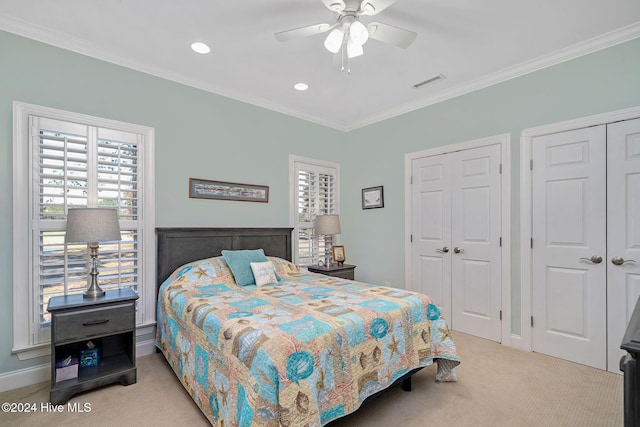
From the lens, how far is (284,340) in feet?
5.15

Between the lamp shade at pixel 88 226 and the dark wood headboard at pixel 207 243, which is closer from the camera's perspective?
the lamp shade at pixel 88 226

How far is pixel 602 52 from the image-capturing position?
8.82 ft

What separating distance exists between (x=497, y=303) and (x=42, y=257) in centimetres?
418

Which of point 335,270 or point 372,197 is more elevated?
point 372,197

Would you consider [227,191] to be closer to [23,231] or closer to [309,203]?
[309,203]

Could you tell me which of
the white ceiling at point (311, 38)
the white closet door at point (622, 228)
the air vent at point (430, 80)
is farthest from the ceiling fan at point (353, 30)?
the white closet door at point (622, 228)

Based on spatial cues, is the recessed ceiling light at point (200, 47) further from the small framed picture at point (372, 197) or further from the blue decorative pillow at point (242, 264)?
the small framed picture at point (372, 197)

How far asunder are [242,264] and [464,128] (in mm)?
2877

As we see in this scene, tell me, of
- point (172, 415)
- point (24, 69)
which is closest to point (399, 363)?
point (172, 415)

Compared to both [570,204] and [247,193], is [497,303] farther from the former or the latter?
[247,193]

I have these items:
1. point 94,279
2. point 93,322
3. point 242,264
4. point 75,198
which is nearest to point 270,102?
point 242,264

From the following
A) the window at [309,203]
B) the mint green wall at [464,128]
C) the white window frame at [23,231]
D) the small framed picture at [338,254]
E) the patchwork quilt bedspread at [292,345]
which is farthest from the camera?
the small framed picture at [338,254]

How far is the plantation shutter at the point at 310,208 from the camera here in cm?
432

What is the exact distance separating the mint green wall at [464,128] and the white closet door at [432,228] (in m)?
0.21
